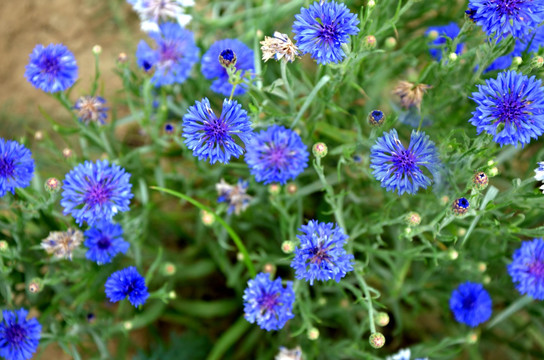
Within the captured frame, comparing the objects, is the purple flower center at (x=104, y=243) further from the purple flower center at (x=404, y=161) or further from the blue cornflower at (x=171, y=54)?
the purple flower center at (x=404, y=161)

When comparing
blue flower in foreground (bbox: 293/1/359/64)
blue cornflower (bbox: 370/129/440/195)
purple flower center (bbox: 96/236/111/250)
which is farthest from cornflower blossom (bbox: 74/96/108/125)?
blue cornflower (bbox: 370/129/440/195)

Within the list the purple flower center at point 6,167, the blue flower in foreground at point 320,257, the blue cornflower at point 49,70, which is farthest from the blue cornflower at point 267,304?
the blue cornflower at point 49,70

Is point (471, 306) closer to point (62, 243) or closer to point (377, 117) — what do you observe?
point (377, 117)

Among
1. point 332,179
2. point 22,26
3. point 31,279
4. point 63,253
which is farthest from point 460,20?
point 22,26

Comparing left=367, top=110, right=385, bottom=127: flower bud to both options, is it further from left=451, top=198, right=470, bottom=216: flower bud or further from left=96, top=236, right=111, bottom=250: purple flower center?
left=96, top=236, right=111, bottom=250: purple flower center

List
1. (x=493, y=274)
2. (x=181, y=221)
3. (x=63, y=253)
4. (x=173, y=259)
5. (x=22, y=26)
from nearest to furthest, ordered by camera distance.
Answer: (x=63, y=253), (x=493, y=274), (x=173, y=259), (x=181, y=221), (x=22, y=26)

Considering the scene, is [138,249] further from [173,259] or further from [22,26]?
[22,26]
